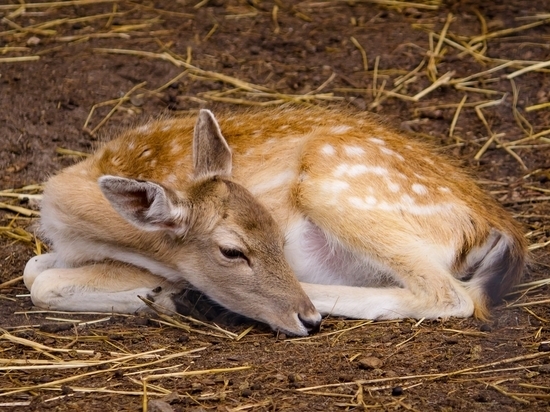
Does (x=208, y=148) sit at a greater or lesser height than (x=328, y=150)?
greater

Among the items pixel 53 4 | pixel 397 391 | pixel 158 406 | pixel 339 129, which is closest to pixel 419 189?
pixel 339 129

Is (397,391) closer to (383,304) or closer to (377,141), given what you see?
(383,304)

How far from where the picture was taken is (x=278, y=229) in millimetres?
5891

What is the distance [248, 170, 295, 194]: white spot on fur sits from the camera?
6.36m

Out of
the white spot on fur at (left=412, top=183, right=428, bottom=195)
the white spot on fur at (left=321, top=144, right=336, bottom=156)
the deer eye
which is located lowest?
the deer eye

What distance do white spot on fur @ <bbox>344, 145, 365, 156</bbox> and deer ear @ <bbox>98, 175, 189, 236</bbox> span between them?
3.64 feet

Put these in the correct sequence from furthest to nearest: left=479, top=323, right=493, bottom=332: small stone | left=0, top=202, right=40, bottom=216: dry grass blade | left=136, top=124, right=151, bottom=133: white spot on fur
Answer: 1. left=0, top=202, right=40, bottom=216: dry grass blade
2. left=136, top=124, right=151, bottom=133: white spot on fur
3. left=479, top=323, right=493, bottom=332: small stone

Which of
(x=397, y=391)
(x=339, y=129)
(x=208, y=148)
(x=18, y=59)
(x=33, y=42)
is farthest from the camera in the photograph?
(x=33, y=42)

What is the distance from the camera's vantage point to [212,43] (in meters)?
9.45

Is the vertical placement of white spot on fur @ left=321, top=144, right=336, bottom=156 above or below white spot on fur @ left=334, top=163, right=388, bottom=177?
above

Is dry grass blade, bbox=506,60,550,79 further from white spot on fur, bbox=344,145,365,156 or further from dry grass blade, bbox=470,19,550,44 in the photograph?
white spot on fur, bbox=344,145,365,156

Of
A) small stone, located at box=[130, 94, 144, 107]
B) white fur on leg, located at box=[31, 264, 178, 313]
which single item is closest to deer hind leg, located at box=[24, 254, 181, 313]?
white fur on leg, located at box=[31, 264, 178, 313]

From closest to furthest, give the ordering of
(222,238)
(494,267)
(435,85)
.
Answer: (222,238), (494,267), (435,85)

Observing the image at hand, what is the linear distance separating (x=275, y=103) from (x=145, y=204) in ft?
9.70
